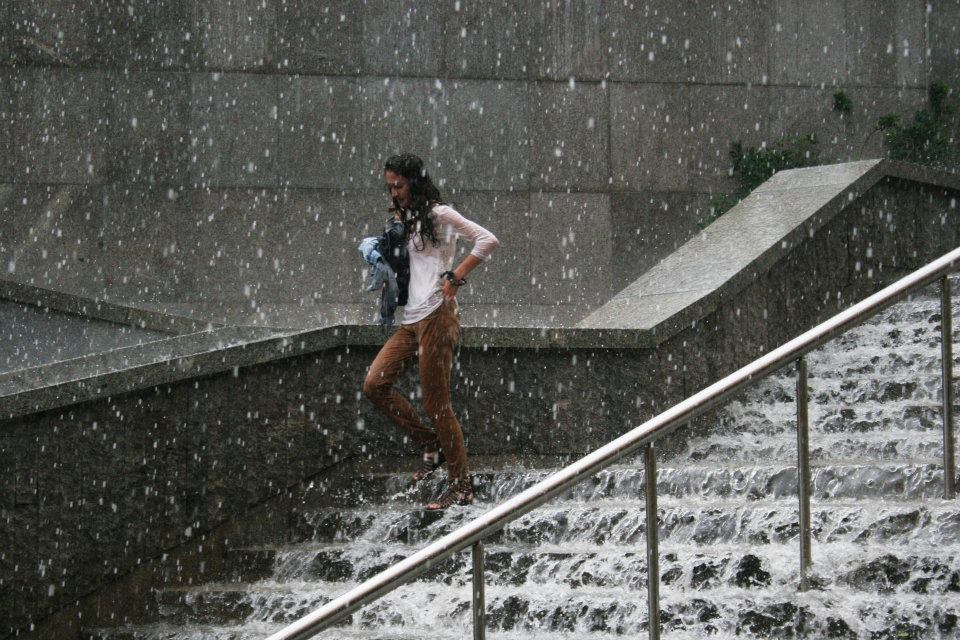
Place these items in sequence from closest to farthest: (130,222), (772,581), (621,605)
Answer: (621,605), (772,581), (130,222)

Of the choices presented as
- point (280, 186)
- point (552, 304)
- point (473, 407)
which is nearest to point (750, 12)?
point (552, 304)

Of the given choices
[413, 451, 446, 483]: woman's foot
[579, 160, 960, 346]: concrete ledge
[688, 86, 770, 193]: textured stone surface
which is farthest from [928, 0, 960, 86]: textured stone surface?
[413, 451, 446, 483]: woman's foot

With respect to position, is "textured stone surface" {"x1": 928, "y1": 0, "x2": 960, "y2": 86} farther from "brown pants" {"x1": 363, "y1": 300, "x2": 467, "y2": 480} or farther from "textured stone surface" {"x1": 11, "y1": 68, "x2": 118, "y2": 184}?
"brown pants" {"x1": 363, "y1": 300, "x2": 467, "y2": 480}

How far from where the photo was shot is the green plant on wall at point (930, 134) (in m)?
14.8

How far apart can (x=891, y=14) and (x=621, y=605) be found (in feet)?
39.7

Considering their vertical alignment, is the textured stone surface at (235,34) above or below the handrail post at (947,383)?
above

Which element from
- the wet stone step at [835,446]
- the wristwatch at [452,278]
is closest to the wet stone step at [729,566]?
the wet stone step at [835,446]

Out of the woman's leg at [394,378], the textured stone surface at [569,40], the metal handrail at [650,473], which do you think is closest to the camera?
the metal handrail at [650,473]

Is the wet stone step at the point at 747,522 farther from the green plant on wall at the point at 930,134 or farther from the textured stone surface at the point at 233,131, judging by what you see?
the green plant on wall at the point at 930,134

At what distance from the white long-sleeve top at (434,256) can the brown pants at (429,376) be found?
3.0 inches

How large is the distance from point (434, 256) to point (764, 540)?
2600 mm

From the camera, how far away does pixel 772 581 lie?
5.36 metres

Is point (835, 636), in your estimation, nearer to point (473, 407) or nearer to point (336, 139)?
point (473, 407)

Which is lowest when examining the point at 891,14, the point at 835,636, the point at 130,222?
the point at 835,636
